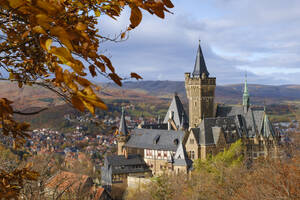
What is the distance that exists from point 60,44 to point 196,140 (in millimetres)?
44766

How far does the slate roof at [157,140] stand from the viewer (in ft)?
173

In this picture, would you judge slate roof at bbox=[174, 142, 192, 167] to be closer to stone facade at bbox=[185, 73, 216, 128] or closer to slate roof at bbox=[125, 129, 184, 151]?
slate roof at bbox=[125, 129, 184, 151]

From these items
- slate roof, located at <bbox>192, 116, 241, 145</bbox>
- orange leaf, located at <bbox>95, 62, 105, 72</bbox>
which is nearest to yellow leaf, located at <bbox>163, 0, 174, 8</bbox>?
orange leaf, located at <bbox>95, 62, 105, 72</bbox>

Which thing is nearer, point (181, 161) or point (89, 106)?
point (89, 106)

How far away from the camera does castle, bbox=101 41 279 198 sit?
46.7 meters

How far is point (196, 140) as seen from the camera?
153 ft

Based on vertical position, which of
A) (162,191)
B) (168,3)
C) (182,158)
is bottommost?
(162,191)

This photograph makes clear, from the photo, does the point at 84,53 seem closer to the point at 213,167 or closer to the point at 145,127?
the point at 213,167

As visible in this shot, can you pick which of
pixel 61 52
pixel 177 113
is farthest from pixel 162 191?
pixel 177 113

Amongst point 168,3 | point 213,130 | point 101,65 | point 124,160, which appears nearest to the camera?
point 168,3

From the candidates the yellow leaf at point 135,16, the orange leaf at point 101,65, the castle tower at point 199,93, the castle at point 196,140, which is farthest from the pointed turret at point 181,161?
the yellow leaf at point 135,16

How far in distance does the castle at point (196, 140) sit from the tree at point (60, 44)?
3929 cm

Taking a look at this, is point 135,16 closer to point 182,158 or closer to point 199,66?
point 182,158

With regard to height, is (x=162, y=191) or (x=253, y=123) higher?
(x=253, y=123)
